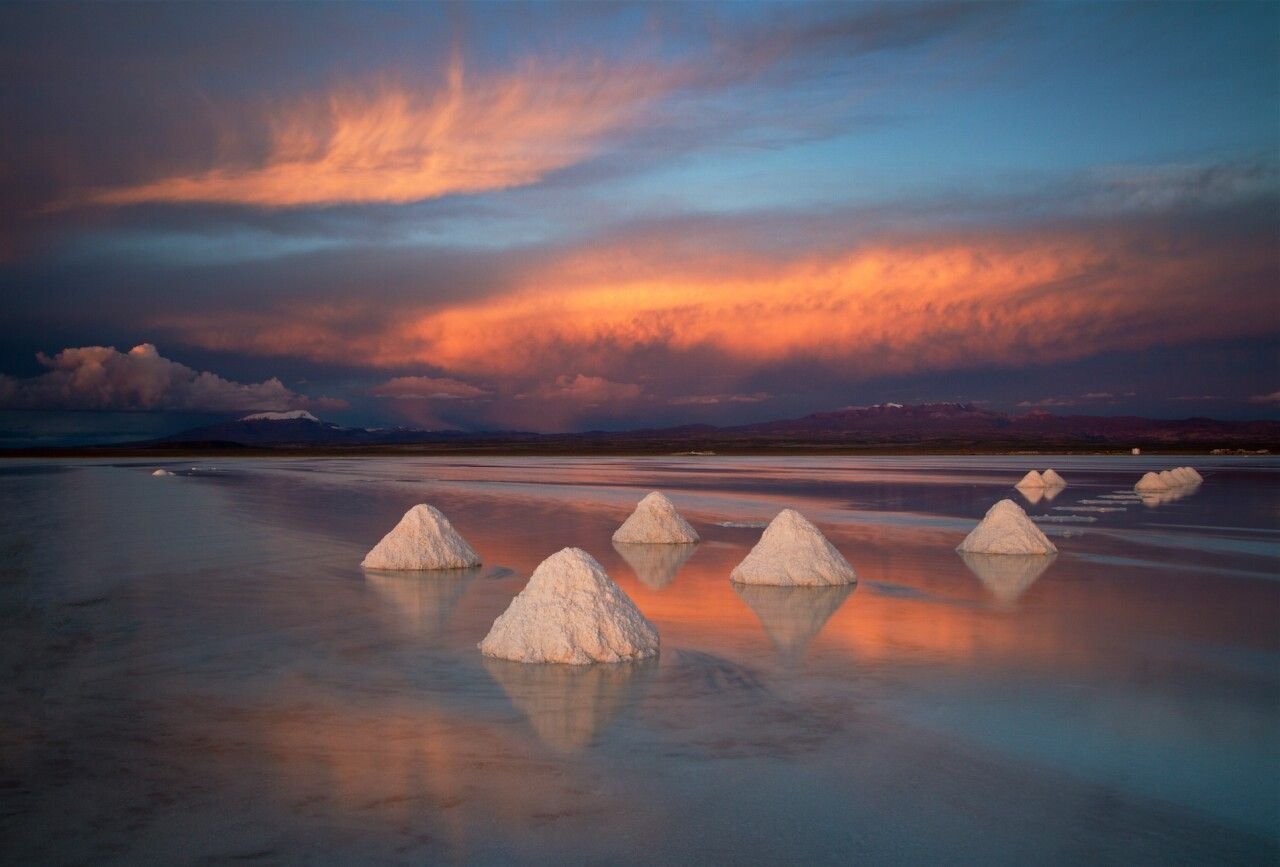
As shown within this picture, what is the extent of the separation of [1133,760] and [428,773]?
4.80m

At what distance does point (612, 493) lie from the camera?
123 feet

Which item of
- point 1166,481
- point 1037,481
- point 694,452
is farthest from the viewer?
point 694,452

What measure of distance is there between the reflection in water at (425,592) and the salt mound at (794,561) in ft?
13.5

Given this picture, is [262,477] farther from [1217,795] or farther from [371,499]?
[1217,795]

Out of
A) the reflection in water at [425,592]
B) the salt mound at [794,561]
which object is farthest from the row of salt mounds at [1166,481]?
the reflection in water at [425,592]

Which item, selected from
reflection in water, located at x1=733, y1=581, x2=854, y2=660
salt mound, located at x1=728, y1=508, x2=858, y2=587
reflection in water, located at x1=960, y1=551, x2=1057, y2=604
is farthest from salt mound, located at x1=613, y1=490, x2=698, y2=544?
reflection in water, located at x1=960, y1=551, x2=1057, y2=604

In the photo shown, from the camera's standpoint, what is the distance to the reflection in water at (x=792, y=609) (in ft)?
35.6

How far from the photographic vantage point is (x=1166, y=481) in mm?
38406

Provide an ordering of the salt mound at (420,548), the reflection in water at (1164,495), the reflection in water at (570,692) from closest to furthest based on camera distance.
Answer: the reflection in water at (570,692)
the salt mound at (420,548)
the reflection in water at (1164,495)

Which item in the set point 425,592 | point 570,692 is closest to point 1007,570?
point 425,592

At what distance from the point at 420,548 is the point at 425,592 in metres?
2.08

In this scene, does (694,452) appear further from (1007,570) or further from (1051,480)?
(1007,570)

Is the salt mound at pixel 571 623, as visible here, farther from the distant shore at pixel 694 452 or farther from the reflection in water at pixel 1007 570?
the distant shore at pixel 694 452

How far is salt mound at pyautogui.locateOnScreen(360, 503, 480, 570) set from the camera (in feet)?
52.8
